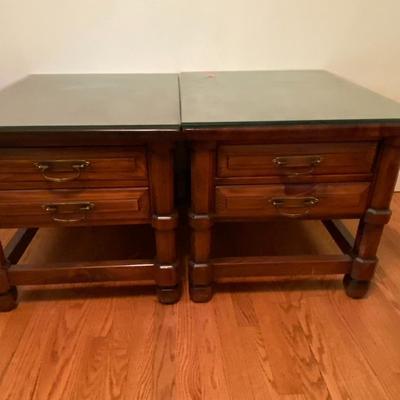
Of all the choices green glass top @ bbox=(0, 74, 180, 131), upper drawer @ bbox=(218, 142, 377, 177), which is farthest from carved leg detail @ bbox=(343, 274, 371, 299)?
green glass top @ bbox=(0, 74, 180, 131)

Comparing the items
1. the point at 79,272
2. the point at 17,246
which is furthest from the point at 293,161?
the point at 17,246

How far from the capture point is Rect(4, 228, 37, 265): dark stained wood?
1077 millimetres

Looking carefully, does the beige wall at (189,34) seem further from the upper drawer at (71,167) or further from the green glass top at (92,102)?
the upper drawer at (71,167)

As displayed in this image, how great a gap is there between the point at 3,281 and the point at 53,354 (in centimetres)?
25

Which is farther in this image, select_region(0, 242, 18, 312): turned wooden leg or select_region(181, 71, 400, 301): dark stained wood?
select_region(0, 242, 18, 312): turned wooden leg

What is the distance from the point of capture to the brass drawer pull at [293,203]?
967 millimetres

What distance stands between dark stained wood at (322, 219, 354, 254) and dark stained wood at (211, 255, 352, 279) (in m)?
0.07

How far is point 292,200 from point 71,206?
581mm

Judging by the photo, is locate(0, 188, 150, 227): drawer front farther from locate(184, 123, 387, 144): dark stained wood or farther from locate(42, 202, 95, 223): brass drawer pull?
locate(184, 123, 387, 144): dark stained wood

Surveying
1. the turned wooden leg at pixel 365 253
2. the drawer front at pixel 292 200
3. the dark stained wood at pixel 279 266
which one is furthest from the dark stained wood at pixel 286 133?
the dark stained wood at pixel 279 266

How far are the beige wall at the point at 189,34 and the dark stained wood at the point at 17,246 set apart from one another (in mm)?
630

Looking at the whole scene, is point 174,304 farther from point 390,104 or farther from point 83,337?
point 390,104

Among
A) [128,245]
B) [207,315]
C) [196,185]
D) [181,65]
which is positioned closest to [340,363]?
[207,315]

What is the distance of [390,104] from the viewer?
3.21ft
